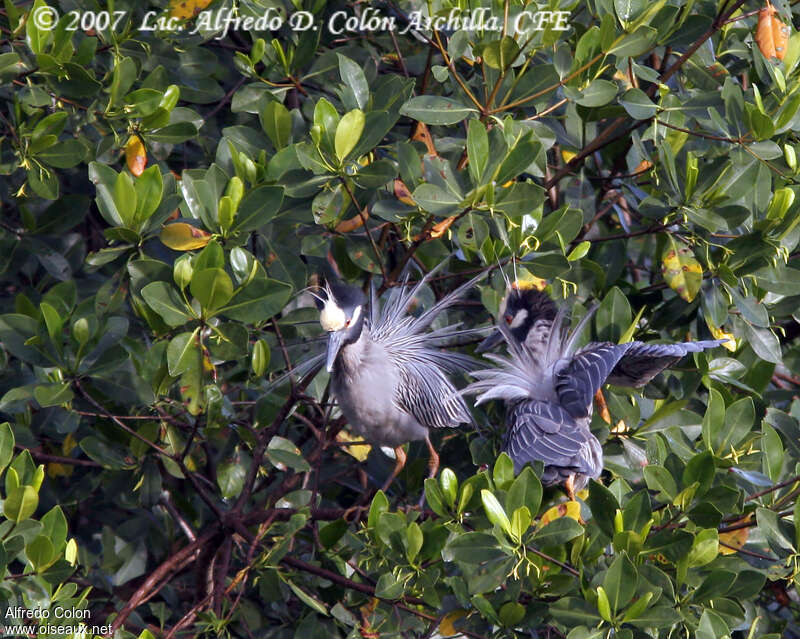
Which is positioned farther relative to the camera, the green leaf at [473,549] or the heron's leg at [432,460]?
the heron's leg at [432,460]

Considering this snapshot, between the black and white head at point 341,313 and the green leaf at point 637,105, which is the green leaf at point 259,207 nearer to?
the black and white head at point 341,313

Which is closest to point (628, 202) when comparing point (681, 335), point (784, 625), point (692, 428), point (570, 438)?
point (681, 335)

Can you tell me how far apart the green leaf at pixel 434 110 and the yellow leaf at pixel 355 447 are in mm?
1003

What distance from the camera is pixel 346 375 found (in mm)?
2668

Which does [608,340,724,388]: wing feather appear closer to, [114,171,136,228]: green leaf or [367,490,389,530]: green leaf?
[367,490,389,530]: green leaf

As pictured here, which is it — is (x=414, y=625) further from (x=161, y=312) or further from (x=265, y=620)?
(x=161, y=312)

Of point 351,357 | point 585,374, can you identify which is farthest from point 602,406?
point 351,357

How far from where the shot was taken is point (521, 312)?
256cm

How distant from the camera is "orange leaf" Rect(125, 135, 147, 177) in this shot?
2.54 m

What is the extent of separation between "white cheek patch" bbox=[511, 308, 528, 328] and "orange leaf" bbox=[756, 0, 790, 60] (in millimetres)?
933

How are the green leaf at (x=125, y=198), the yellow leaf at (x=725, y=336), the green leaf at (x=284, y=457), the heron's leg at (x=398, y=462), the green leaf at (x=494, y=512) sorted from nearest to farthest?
1. the green leaf at (x=494, y=512)
2. the green leaf at (x=125, y=198)
3. the yellow leaf at (x=725, y=336)
4. the green leaf at (x=284, y=457)
5. the heron's leg at (x=398, y=462)

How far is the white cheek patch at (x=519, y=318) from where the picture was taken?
8.40 ft

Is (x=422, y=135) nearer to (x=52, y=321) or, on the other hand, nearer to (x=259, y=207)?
(x=259, y=207)

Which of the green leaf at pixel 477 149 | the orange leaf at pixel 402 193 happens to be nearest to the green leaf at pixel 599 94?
the green leaf at pixel 477 149
